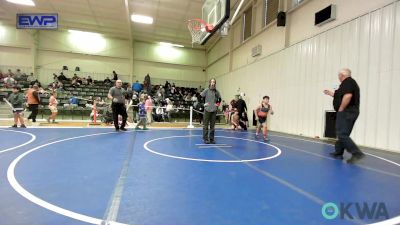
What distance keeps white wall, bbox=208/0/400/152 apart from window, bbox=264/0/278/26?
695 mm

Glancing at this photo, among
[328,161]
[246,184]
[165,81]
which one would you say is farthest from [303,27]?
[165,81]

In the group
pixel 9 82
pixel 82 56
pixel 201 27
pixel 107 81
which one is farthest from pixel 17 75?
pixel 201 27

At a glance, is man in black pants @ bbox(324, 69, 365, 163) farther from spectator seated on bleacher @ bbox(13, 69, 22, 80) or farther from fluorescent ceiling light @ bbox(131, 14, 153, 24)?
spectator seated on bleacher @ bbox(13, 69, 22, 80)

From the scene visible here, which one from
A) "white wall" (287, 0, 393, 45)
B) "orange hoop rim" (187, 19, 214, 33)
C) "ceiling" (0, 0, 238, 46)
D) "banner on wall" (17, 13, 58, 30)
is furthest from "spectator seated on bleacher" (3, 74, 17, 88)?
"white wall" (287, 0, 393, 45)

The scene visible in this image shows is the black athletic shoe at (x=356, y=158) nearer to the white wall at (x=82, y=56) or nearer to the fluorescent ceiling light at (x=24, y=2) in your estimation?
the fluorescent ceiling light at (x=24, y=2)

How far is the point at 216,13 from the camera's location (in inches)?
387

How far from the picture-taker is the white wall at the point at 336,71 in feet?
23.3

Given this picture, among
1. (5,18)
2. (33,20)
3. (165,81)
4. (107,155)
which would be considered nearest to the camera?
(107,155)

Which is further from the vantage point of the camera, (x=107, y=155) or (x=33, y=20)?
(x=33, y=20)

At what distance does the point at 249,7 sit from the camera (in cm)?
1612

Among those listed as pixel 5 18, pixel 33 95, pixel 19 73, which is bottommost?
pixel 33 95

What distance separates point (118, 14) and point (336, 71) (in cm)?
1512

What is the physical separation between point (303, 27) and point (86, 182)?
1061cm

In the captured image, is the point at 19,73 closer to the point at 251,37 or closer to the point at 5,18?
the point at 5,18
